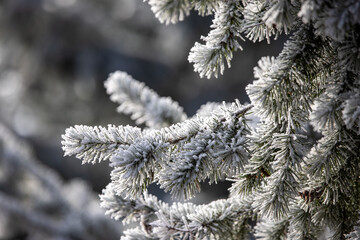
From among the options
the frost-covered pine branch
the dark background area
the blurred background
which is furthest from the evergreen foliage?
the dark background area

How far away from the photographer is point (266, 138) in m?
0.70

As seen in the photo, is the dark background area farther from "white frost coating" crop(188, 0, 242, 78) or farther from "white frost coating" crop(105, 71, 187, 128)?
"white frost coating" crop(188, 0, 242, 78)

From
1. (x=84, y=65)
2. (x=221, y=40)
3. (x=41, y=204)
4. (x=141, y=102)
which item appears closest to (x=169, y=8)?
(x=221, y=40)

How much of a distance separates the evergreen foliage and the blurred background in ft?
12.9

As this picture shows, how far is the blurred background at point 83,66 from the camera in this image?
5418 mm

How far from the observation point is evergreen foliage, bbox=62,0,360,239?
598 millimetres

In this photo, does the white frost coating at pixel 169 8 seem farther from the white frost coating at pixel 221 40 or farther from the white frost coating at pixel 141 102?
the white frost coating at pixel 141 102

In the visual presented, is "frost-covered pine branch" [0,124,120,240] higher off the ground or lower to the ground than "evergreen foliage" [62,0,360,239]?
higher

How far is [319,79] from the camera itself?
701 millimetres

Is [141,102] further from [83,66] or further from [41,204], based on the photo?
[83,66]

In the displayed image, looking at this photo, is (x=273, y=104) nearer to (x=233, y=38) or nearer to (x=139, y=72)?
(x=233, y=38)

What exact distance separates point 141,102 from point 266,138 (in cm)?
59

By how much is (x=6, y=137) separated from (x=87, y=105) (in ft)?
14.3

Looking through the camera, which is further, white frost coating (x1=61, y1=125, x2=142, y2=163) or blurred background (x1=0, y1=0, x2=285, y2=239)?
blurred background (x1=0, y1=0, x2=285, y2=239)
